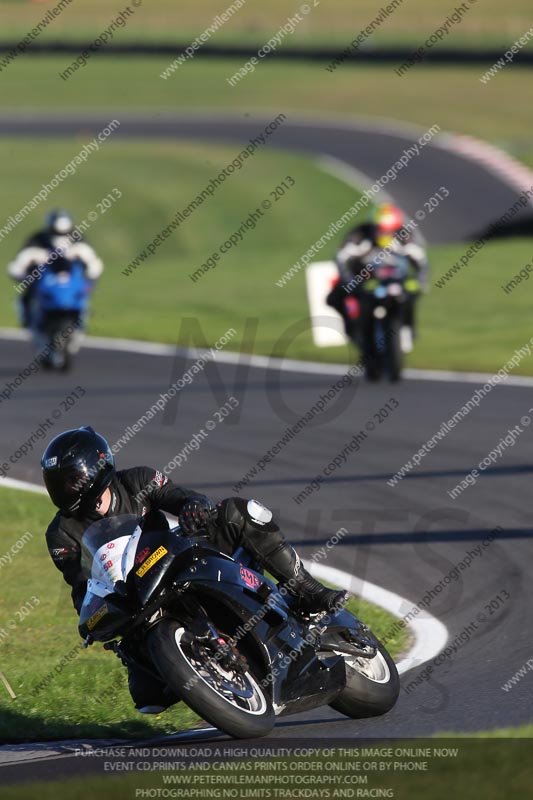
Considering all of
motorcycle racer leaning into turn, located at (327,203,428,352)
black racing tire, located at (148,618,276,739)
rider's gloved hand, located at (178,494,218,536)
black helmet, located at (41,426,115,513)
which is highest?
rider's gloved hand, located at (178,494,218,536)

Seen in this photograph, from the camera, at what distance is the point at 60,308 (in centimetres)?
1656

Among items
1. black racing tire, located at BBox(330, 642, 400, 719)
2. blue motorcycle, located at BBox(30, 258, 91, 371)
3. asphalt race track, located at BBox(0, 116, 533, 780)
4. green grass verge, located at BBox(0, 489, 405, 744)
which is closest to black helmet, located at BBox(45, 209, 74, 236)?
A: blue motorcycle, located at BBox(30, 258, 91, 371)

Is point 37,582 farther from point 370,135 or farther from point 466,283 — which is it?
point 370,135

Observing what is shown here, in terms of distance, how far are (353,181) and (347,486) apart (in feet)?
89.0

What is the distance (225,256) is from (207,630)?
85.1ft

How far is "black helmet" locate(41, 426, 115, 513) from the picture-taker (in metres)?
5.96

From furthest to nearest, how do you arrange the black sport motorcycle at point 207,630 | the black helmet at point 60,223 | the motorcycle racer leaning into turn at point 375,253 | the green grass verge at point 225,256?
1. the green grass verge at point 225,256
2. the black helmet at point 60,223
3. the motorcycle racer leaning into turn at point 375,253
4. the black sport motorcycle at point 207,630

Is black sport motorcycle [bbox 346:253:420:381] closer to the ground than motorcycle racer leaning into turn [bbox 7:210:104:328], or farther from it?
farther from it

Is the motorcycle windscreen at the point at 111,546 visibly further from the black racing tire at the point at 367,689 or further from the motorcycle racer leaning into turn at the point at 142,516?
the black racing tire at the point at 367,689

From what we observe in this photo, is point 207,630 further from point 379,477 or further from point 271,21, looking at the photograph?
point 271,21

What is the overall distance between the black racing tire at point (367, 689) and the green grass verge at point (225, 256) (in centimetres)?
1031

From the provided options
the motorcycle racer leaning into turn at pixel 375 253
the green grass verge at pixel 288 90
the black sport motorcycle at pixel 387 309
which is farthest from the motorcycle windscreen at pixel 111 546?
the green grass verge at pixel 288 90

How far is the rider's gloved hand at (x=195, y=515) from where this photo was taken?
5941 mm

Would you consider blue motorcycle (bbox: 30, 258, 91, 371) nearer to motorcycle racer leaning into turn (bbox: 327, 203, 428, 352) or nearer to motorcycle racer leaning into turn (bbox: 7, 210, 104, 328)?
motorcycle racer leaning into turn (bbox: 7, 210, 104, 328)
